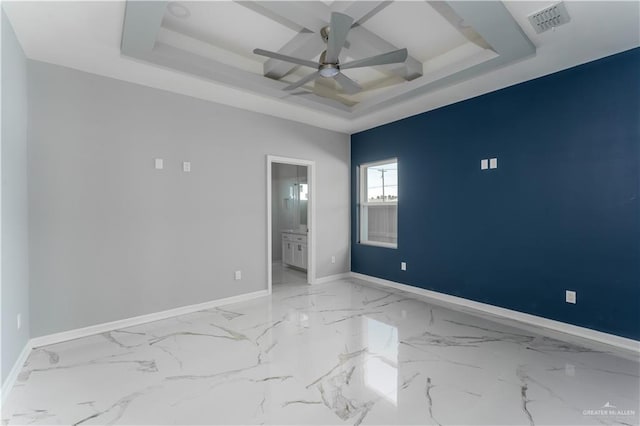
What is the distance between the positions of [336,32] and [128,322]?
3.49m

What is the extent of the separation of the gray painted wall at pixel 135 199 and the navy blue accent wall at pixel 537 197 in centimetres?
235

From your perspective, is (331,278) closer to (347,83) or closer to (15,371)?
(347,83)

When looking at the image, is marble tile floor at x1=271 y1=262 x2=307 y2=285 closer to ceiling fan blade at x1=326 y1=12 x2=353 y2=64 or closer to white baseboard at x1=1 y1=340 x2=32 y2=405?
white baseboard at x1=1 y1=340 x2=32 y2=405

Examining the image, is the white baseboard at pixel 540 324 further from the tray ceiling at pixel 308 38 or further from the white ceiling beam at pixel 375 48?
the white ceiling beam at pixel 375 48

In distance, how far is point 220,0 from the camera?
244 cm

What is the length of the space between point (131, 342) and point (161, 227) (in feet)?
4.06

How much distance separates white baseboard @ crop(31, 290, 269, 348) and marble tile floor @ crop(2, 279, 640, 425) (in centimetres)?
10

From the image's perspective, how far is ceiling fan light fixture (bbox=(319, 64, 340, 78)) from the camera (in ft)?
8.66

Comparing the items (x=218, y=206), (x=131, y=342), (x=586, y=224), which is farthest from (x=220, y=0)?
(x=586, y=224)

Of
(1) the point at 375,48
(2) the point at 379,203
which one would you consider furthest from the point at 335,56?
(2) the point at 379,203

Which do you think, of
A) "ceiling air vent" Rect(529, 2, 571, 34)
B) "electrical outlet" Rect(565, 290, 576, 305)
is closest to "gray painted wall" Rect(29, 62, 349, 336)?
"ceiling air vent" Rect(529, 2, 571, 34)

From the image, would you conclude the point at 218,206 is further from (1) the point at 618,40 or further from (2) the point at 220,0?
(1) the point at 618,40

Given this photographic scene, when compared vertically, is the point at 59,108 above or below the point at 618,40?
below

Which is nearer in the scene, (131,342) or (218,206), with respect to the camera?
(131,342)
